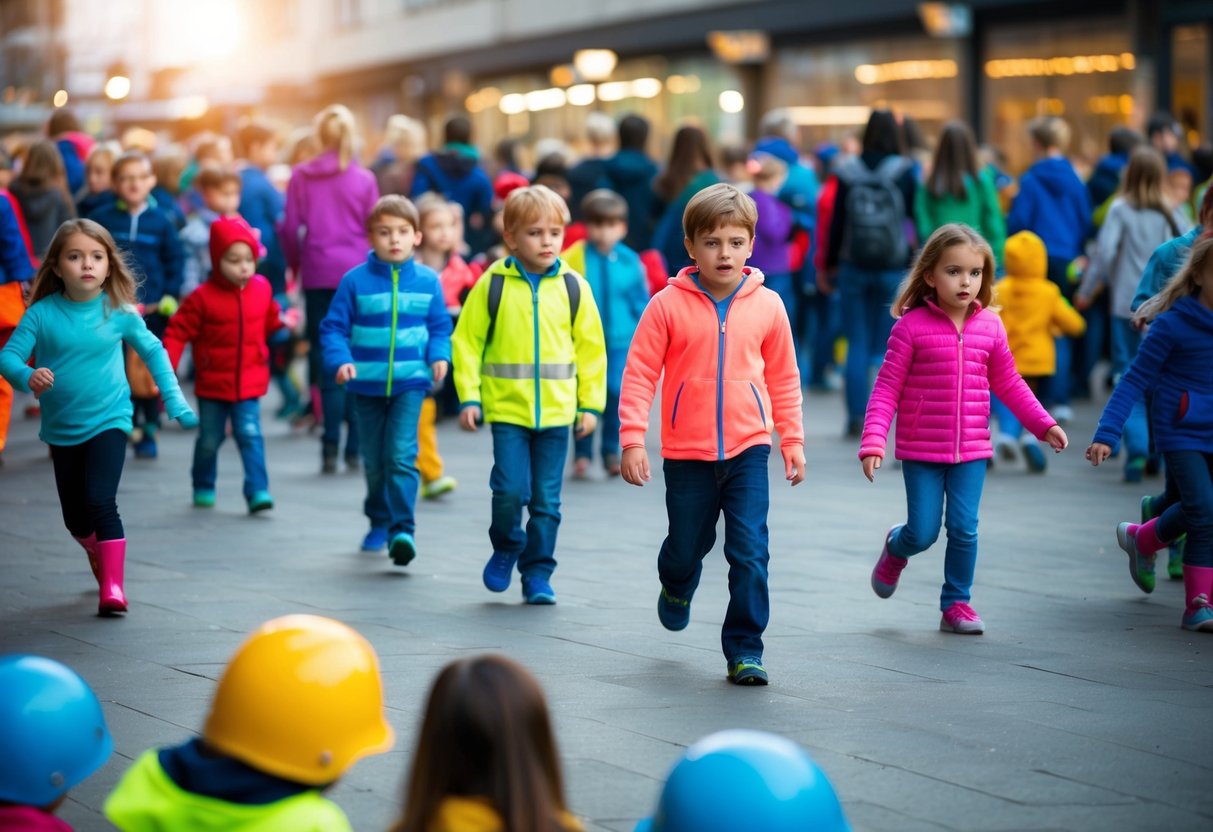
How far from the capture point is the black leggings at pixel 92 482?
24.8 feet

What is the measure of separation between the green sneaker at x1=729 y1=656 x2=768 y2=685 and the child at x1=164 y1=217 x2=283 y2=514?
4.67 meters

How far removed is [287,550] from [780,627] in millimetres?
2855

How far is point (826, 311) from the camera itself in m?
16.9

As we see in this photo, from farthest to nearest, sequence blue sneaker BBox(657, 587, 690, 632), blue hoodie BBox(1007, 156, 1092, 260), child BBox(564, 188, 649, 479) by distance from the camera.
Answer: blue hoodie BBox(1007, 156, 1092, 260) < child BBox(564, 188, 649, 479) < blue sneaker BBox(657, 587, 690, 632)

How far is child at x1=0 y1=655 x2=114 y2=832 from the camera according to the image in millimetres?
3666

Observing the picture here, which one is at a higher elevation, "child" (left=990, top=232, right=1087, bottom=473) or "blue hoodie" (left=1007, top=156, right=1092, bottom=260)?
"blue hoodie" (left=1007, top=156, right=1092, bottom=260)

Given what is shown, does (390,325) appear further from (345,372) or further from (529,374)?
(529,374)

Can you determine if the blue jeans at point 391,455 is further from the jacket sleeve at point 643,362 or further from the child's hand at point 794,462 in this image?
the child's hand at point 794,462

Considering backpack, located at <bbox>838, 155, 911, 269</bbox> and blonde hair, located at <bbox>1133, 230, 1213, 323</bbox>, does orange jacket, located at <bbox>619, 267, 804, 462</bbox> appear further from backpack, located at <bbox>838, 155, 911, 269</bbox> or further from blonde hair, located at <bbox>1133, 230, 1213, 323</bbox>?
backpack, located at <bbox>838, 155, 911, 269</bbox>

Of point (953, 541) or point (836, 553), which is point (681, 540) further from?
point (836, 553)

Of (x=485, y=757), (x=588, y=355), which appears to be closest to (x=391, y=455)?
(x=588, y=355)

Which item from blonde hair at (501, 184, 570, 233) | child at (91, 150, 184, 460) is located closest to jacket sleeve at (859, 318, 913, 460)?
blonde hair at (501, 184, 570, 233)

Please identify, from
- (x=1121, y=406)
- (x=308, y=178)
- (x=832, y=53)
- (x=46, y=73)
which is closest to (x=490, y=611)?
(x=1121, y=406)

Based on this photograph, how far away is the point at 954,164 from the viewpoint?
1285 centimetres
